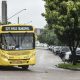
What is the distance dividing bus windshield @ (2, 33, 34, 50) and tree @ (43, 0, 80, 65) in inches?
203

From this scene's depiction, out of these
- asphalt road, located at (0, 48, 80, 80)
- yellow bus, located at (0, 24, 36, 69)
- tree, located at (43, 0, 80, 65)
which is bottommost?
asphalt road, located at (0, 48, 80, 80)

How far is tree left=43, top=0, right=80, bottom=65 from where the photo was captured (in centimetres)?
3375

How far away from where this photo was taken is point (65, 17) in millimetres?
34062

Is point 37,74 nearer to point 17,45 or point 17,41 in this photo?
point 17,45

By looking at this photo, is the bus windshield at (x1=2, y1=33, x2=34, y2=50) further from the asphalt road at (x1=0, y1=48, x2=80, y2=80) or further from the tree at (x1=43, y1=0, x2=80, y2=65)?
the tree at (x1=43, y1=0, x2=80, y2=65)

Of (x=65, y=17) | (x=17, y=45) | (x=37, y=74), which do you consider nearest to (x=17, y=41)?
(x=17, y=45)

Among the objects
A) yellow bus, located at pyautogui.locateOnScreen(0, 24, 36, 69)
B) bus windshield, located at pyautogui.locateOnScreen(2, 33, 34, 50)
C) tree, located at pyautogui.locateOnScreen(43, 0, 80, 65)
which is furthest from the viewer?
tree, located at pyautogui.locateOnScreen(43, 0, 80, 65)

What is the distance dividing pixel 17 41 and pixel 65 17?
5904mm

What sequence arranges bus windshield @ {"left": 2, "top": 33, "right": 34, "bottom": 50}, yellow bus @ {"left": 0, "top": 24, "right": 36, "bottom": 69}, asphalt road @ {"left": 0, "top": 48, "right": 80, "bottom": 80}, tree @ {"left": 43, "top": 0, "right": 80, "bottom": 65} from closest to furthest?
asphalt road @ {"left": 0, "top": 48, "right": 80, "bottom": 80}, yellow bus @ {"left": 0, "top": 24, "right": 36, "bottom": 69}, bus windshield @ {"left": 2, "top": 33, "right": 34, "bottom": 50}, tree @ {"left": 43, "top": 0, "right": 80, "bottom": 65}

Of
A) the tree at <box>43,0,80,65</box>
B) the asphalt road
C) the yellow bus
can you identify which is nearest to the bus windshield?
the yellow bus

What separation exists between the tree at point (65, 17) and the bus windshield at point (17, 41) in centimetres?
515

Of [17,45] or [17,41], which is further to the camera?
[17,41]

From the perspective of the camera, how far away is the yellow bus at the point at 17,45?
29312mm

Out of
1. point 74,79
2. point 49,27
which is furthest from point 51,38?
point 74,79
